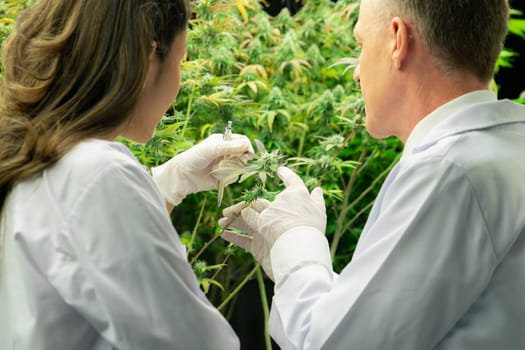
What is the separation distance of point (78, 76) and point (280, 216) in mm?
595

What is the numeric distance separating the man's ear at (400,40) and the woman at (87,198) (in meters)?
0.42

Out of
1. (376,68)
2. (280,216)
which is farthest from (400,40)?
(280,216)

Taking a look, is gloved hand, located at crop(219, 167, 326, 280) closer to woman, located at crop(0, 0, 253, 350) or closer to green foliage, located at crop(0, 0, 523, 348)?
green foliage, located at crop(0, 0, 523, 348)

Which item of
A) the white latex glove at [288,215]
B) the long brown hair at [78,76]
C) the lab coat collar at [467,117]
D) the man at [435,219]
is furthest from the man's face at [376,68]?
the long brown hair at [78,76]

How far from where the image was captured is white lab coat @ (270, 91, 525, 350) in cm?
132

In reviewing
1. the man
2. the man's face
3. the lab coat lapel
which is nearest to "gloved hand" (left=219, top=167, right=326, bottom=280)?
the man

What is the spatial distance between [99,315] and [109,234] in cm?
13

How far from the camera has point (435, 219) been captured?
1344 mm

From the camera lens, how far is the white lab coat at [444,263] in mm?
1321

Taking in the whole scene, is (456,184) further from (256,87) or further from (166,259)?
(256,87)

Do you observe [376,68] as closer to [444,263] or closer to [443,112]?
[443,112]

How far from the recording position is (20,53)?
1375 mm

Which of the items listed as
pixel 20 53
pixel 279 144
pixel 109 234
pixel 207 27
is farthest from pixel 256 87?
pixel 109 234

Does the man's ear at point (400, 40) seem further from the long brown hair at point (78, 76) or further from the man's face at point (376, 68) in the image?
the long brown hair at point (78, 76)
